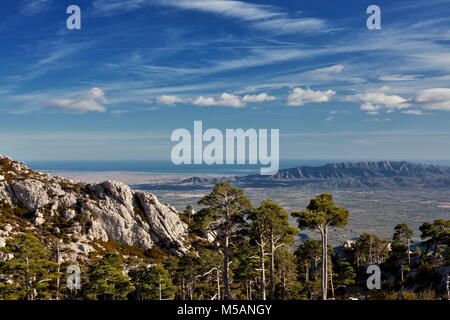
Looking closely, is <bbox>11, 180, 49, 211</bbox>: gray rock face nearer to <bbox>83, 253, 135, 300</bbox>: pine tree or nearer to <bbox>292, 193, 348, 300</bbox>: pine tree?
<bbox>83, 253, 135, 300</bbox>: pine tree

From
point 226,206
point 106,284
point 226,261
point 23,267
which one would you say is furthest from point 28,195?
point 226,206

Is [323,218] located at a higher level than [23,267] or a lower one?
higher

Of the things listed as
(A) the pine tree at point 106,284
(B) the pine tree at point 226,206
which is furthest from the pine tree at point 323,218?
(A) the pine tree at point 106,284

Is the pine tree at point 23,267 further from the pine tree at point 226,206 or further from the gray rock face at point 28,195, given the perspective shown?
the gray rock face at point 28,195

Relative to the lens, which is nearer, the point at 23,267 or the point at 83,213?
the point at 23,267

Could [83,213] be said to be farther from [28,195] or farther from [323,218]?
[323,218]

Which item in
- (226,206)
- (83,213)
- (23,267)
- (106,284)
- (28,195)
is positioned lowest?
(106,284)

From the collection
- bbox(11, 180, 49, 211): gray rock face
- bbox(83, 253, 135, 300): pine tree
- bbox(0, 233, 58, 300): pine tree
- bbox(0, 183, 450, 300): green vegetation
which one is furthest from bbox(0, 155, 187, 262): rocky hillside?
bbox(0, 233, 58, 300): pine tree
